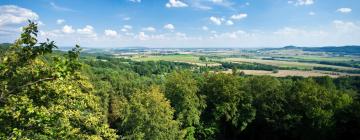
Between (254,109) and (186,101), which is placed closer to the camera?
(186,101)

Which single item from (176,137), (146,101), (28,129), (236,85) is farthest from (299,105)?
(28,129)

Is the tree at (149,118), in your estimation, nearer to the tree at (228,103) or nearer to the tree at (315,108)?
the tree at (228,103)

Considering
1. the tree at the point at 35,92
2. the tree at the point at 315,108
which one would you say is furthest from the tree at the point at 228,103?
the tree at the point at 35,92

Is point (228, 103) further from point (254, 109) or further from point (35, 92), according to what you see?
point (35, 92)

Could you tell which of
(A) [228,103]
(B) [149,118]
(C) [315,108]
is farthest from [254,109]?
(B) [149,118]

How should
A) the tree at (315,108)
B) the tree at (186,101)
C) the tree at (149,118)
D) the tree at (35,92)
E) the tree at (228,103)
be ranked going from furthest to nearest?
the tree at (228,103) → the tree at (186,101) → the tree at (315,108) → the tree at (149,118) → the tree at (35,92)
